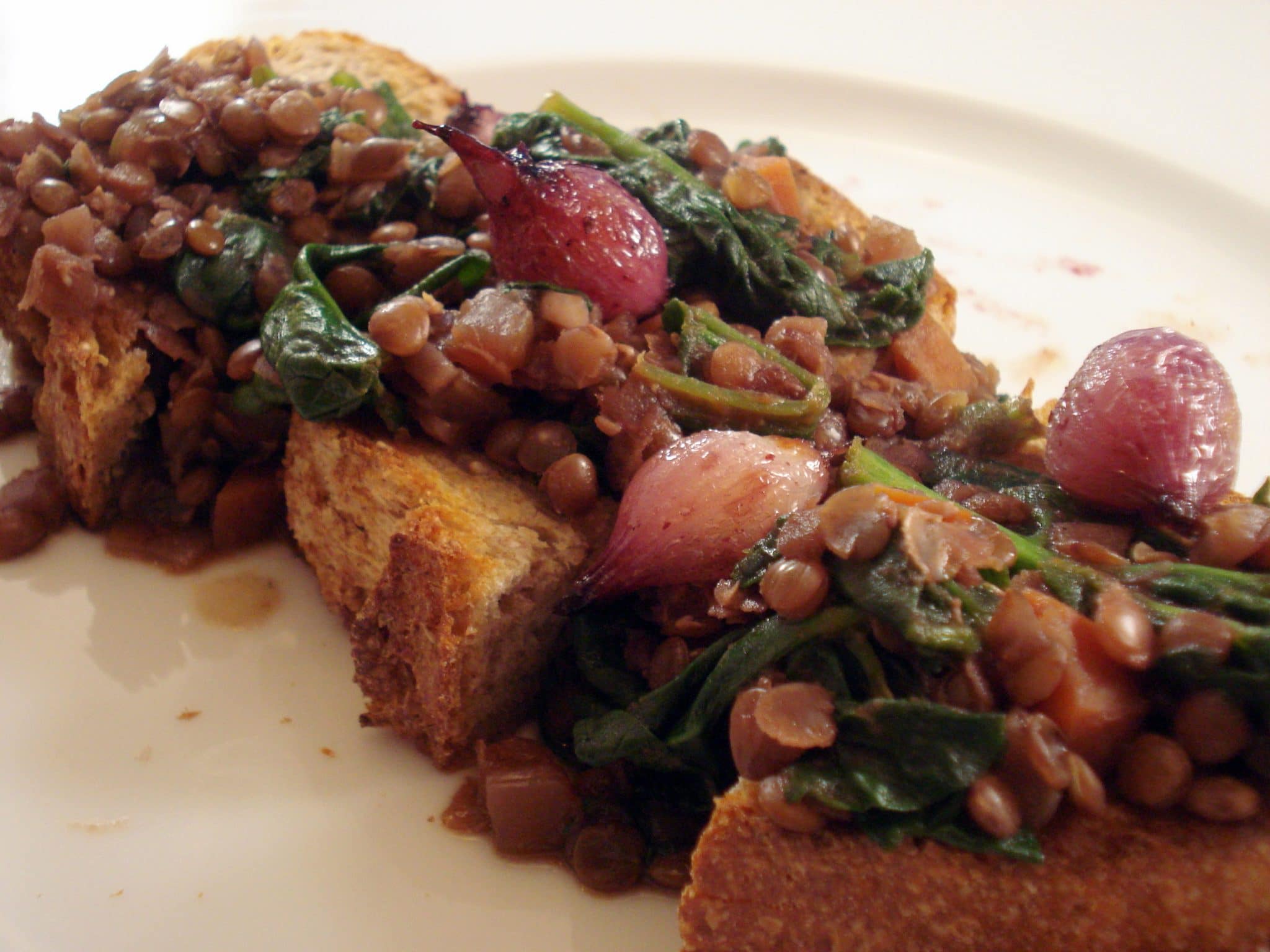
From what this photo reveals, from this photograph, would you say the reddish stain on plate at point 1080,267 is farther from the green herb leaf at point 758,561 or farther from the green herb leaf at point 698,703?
the green herb leaf at point 698,703

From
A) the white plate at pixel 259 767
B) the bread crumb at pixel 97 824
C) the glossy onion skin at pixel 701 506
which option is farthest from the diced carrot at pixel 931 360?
the bread crumb at pixel 97 824

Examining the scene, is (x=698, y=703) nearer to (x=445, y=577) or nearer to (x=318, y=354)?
(x=445, y=577)

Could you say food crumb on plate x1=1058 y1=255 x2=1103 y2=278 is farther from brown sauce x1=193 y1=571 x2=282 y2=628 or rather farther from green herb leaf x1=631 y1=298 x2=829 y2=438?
brown sauce x1=193 y1=571 x2=282 y2=628

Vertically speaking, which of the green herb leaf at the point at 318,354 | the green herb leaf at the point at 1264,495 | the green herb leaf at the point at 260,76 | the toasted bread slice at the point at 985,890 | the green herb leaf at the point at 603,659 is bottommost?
the green herb leaf at the point at 603,659

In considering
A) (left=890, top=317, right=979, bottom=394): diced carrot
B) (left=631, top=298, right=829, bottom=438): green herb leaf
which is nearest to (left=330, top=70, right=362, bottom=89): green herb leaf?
(left=631, top=298, right=829, bottom=438): green herb leaf

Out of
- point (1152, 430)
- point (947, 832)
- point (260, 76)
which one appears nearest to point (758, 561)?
point (947, 832)

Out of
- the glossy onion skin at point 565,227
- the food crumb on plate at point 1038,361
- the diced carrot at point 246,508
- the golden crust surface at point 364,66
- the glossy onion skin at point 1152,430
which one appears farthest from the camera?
the golden crust surface at point 364,66
